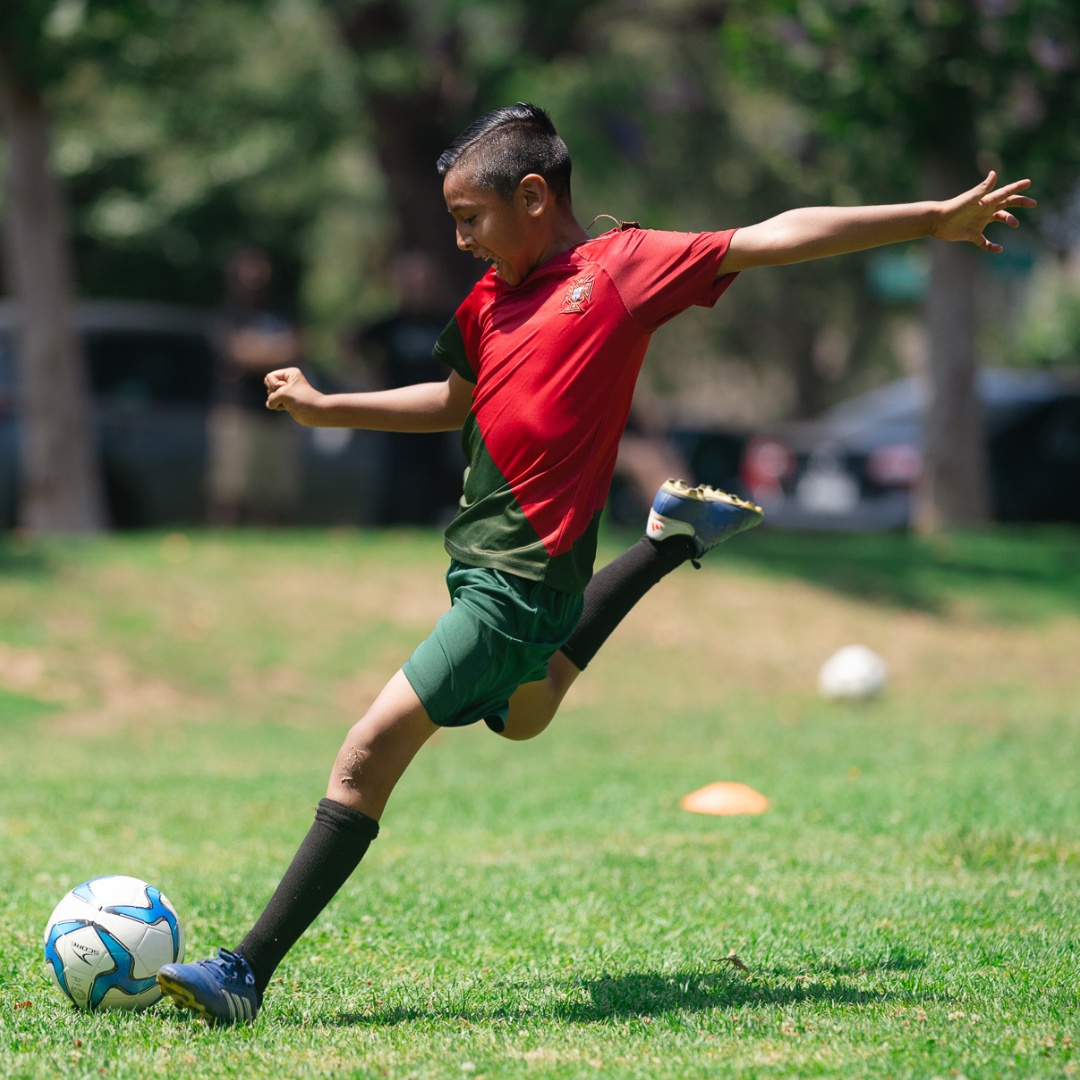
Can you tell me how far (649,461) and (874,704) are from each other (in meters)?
4.66

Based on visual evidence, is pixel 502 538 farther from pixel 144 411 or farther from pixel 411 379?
pixel 144 411

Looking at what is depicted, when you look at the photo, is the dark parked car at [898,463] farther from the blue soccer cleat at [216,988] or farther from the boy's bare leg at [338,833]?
the blue soccer cleat at [216,988]

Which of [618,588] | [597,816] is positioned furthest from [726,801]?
[618,588]

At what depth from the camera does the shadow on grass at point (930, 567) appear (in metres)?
13.0

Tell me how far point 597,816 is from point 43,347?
314 inches

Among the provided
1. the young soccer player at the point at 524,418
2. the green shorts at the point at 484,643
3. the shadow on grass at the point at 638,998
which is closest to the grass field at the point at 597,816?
the shadow on grass at the point at 638,998

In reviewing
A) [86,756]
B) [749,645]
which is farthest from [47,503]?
[749,645]

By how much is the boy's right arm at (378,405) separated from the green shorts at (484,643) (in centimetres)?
51

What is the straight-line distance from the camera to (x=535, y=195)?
393 centimetres

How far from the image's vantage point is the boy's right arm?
424 centimetres

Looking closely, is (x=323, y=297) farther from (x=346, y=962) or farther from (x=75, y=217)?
(x=346, y=962)

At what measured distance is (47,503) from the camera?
514 inches

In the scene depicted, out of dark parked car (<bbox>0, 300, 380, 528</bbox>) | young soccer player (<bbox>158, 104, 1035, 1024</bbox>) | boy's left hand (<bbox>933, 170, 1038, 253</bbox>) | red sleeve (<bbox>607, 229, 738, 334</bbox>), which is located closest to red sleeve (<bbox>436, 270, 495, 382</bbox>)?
young soccer player (<bbox>158, 104, 1035, 1024</bbox>)

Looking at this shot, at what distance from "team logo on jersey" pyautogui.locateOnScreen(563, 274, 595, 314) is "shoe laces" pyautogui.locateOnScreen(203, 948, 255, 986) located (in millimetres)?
1748
